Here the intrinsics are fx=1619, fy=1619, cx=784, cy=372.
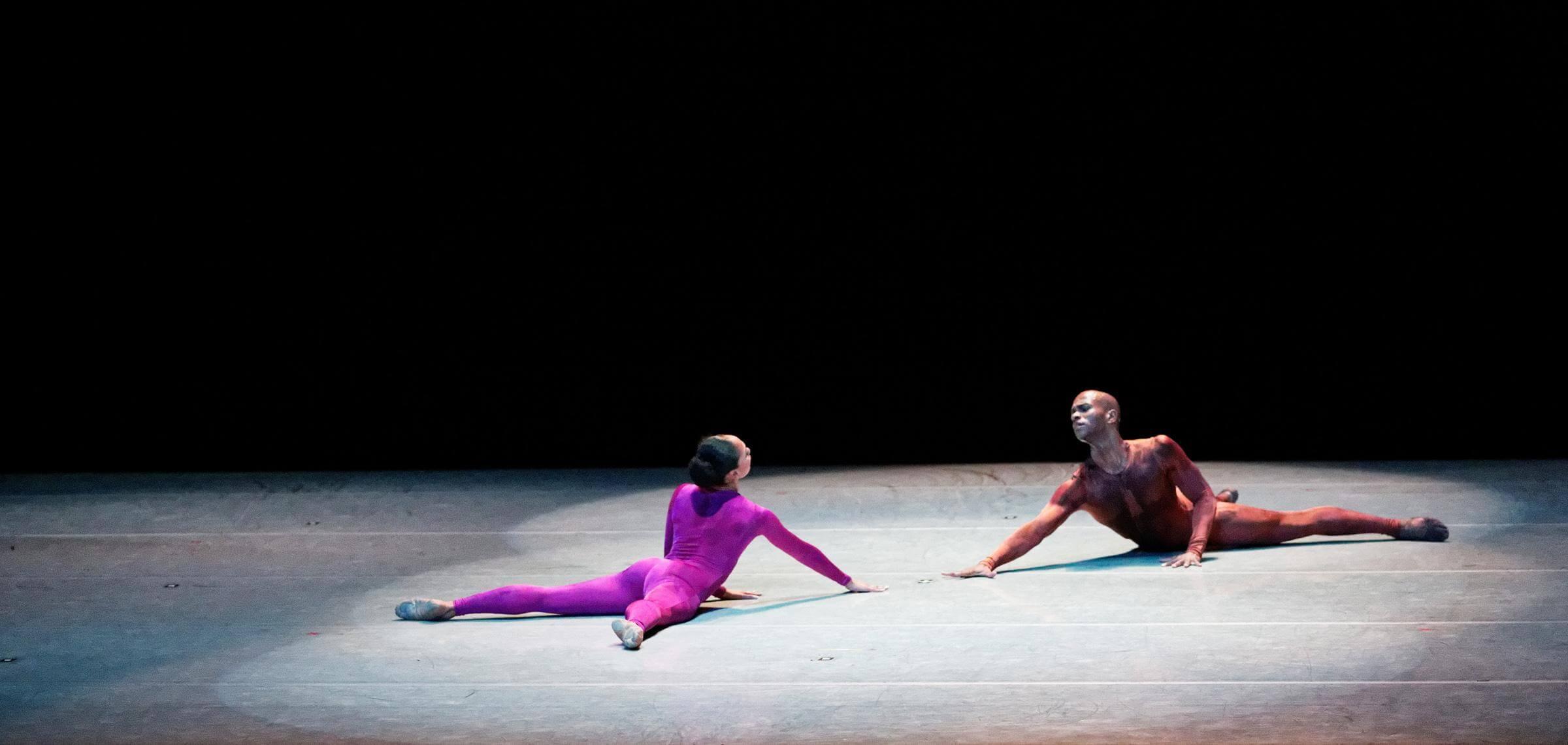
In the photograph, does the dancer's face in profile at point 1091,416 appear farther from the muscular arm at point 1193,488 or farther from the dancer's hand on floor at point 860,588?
the dancer's hand on floor at point 860,588

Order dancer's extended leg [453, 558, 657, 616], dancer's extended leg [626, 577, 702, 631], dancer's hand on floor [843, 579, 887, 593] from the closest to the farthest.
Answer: dancer's extended leg [626, 577, 702, 631]
dancer's extended leg [453, 558, 657, 616]
dancer's hand on floor [843, 579, 887, 593]

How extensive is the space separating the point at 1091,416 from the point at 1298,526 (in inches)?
37.0

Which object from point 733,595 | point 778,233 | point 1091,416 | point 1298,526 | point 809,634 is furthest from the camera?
point 778,233

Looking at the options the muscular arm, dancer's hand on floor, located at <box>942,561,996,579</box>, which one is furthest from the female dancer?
the muscular arm

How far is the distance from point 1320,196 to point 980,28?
182 centimetres

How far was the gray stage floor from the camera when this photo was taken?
3.38 m

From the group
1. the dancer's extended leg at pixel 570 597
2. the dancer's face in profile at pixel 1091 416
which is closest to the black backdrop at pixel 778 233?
the dancer's face in profile at pixel 1091 416

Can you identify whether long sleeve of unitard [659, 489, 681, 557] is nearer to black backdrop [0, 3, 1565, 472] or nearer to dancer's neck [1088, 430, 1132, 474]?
dancer's neck [1088, 430, 1132, 474]

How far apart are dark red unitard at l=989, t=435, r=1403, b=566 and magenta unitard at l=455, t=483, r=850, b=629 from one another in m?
0.89

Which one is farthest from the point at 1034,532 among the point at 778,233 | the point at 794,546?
the point at 778,233

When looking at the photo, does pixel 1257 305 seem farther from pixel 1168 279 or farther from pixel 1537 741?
pixel 1537 741

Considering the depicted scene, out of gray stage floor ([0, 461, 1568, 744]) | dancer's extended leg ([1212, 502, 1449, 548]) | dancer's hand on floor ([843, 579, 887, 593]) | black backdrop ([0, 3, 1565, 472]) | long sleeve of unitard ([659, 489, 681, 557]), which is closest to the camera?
gray stage floor ([0, 461, 1568, 744])

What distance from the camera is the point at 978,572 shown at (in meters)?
Result: 5.01

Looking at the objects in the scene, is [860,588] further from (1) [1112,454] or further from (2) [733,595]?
(1) [1112,454]
